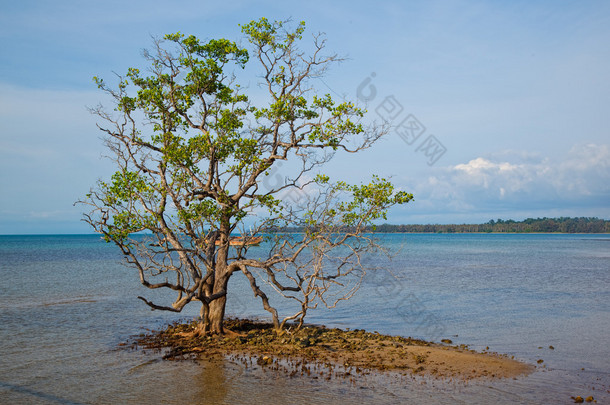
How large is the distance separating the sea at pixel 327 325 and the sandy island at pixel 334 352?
1.73 ft

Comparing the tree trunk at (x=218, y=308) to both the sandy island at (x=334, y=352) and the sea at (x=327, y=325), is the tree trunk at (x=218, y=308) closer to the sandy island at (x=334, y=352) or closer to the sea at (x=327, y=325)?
the sandy island at (x=334, y=352)

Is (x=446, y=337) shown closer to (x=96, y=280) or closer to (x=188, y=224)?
(x=188, y=224)

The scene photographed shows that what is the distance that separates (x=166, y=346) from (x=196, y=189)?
15.8 feet

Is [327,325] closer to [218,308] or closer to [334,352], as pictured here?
[334,352]

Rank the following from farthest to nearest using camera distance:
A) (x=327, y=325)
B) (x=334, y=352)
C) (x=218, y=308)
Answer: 1. (x=327, y=325)
2. (x=218, y=308)
3. (x=334, y=352)

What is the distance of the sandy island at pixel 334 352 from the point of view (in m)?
12.7

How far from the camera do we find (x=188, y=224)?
570 inches

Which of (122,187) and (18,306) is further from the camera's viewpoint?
(18,306)

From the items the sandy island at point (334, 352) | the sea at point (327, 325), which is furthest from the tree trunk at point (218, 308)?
the sea at point (327, 325)

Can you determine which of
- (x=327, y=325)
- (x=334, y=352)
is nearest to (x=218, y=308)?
(x=334, y=352)

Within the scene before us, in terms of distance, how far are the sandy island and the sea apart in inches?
20.8

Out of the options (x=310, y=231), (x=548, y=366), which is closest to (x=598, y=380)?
(x=548, y=366)

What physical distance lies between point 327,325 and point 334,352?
15.0ft

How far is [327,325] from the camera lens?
18.6m
